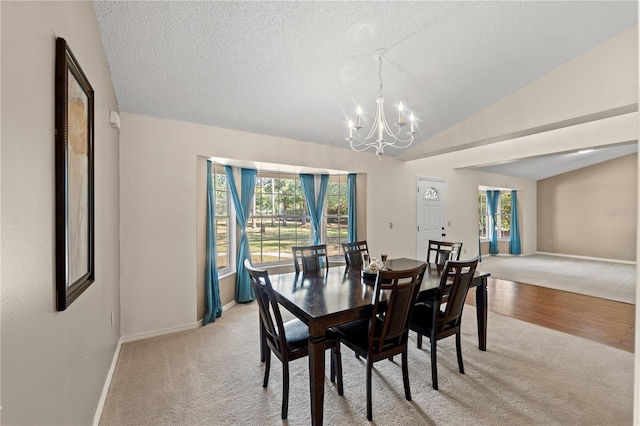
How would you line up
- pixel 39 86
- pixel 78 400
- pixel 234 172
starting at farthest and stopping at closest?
pixel 234 172, pixel 78 400, pixel 39 86

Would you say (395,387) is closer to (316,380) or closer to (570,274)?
(316,380)

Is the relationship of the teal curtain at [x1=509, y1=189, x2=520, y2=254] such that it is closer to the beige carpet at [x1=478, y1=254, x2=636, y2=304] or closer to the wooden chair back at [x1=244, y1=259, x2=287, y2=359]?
the beige carpet at [x1=478, y1=254, x2=636, y2=304]

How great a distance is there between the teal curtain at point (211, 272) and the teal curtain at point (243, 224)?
0.49m

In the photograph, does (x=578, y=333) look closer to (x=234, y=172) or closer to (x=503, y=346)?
(x=503, y=346)

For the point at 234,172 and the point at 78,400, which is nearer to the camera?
the point at 78,400

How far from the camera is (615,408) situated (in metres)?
1.95

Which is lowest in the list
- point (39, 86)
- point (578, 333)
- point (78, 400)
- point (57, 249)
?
point (578, 333)

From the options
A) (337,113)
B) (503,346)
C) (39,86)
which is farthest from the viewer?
(337,113)

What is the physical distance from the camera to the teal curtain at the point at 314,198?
4803 millimetres

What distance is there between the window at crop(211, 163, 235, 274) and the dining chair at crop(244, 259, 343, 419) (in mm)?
2104

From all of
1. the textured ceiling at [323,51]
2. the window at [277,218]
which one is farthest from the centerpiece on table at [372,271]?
the window at [277,218]

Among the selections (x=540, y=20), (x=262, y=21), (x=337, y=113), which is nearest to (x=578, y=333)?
(x=540, y=20)

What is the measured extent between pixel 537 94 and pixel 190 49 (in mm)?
3775

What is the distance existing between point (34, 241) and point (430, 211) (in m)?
5.83
